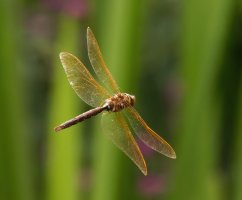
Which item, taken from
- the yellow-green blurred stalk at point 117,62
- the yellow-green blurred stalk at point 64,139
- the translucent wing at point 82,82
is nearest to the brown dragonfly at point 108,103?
the translucent wing at point 82,82

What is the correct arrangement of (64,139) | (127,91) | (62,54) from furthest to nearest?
(64,139)
(127,91)
(62,54)

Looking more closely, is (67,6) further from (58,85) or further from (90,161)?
(90,161)

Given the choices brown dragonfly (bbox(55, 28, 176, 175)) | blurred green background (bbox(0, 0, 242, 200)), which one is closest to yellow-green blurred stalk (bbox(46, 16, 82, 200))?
blurred green background (bbox(0, 0, 242, 200))

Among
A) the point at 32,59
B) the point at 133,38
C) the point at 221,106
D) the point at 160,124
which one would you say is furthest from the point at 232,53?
the point at 32,59

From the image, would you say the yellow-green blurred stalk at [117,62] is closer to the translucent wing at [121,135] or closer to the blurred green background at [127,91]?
the blurred green background at [127,91]

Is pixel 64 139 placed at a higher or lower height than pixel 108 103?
lower

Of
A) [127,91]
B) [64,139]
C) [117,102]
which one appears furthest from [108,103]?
[64,139]

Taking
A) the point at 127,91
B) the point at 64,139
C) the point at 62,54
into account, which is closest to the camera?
the point at 62,54

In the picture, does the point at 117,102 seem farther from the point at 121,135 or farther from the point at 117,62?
the point at 117,62
